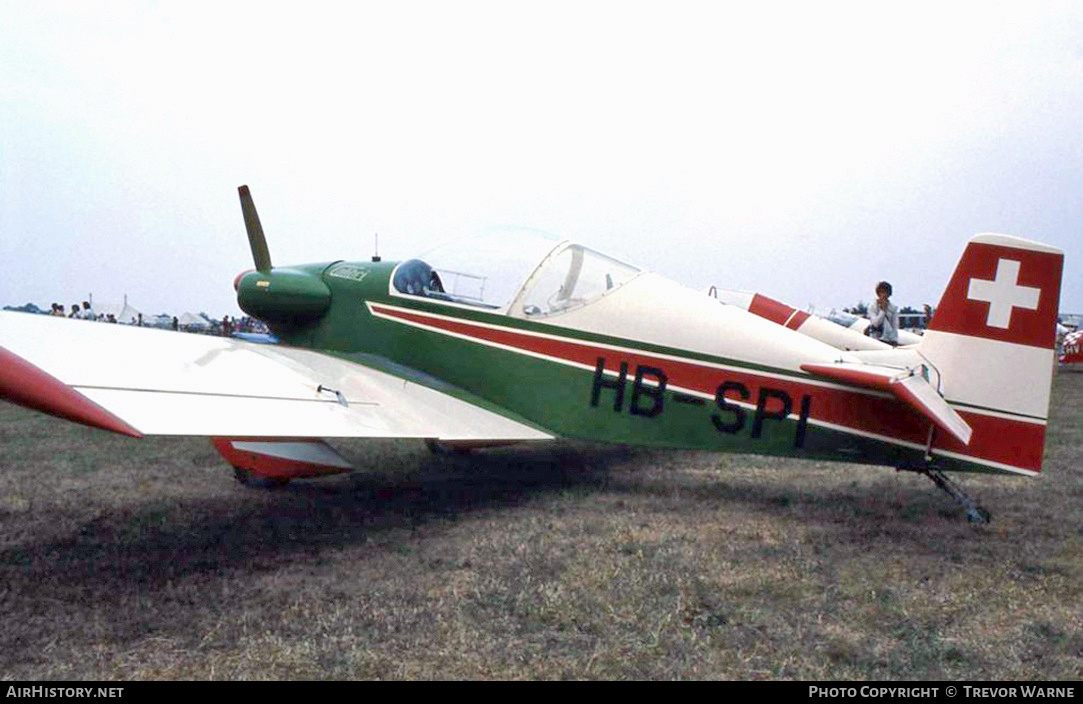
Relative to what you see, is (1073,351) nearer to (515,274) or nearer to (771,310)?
(771,310)

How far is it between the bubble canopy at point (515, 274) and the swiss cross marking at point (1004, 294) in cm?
213

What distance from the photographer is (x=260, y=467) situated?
5.13m

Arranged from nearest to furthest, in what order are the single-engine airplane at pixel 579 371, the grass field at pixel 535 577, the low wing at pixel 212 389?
the grass field at pixel 535 577 < the low wing at pixel 212 389 < the single-engine airplane at pixel 579 371

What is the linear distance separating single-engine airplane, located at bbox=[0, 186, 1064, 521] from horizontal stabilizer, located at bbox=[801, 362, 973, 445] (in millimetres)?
14

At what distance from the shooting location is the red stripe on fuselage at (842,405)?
172 inches

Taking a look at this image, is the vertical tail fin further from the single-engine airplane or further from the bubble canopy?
the bubble canopy

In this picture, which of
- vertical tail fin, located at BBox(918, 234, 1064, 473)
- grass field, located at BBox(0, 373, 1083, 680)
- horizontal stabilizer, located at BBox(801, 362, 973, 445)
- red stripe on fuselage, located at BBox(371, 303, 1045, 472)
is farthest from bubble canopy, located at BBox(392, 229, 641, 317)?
vertical tail fin, located at BBox(918, 234, 1064, 473)

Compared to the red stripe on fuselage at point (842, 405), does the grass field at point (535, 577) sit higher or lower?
lower

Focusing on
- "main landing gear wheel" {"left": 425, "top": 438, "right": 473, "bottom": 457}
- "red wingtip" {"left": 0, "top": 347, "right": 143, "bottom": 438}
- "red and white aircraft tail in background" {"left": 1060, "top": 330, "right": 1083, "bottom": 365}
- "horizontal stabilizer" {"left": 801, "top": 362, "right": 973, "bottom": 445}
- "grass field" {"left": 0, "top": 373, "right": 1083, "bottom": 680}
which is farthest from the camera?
"red and white aircraft tail in background" {"left": 1060, "top": 330, "right": 1083, "bottom": 365}

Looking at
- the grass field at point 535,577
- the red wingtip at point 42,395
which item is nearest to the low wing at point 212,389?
the red wingtip at point 42,395

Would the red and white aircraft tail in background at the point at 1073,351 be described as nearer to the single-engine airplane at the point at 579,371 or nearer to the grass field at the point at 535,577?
the grass field at the point at 535,577

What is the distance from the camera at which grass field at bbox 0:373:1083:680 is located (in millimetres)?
2721
